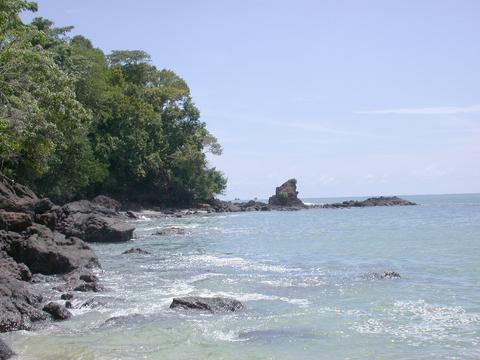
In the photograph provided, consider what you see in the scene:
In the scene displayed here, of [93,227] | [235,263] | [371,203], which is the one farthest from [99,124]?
[371,203]

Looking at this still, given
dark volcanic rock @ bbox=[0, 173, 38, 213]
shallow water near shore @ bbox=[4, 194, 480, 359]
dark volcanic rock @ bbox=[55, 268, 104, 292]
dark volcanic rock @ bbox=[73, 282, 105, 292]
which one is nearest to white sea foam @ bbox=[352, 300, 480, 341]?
shallow water near shore @ bbox=[4, 194, 480, 359]

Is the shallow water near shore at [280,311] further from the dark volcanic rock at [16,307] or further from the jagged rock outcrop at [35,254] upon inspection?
the jagged rock outcrop at [35,254]

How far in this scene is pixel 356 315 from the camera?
1334 cm

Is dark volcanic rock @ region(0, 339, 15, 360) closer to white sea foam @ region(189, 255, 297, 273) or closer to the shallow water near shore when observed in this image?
the shallow water near shore

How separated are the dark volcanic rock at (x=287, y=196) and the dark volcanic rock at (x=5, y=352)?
82340mm

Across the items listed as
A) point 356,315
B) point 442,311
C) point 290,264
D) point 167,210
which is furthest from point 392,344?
point 167,210

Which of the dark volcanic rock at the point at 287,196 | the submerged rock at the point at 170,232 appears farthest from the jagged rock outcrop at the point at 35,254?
the dark volcanic rock at the point at 287,196

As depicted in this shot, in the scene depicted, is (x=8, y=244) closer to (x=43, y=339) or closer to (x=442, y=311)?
(x=43, y=339)

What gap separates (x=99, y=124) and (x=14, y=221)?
122 feet

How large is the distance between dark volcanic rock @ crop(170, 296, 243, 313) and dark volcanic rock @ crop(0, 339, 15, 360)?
4.73 metres

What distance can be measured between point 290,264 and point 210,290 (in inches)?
295

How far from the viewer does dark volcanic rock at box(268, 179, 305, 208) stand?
3605 inches

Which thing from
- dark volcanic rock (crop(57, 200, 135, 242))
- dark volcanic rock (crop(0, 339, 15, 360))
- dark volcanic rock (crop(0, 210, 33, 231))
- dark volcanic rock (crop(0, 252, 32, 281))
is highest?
dark volcanic rock (crop(0, 210, 33, 231))

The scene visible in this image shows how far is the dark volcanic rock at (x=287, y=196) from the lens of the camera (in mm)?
91562
